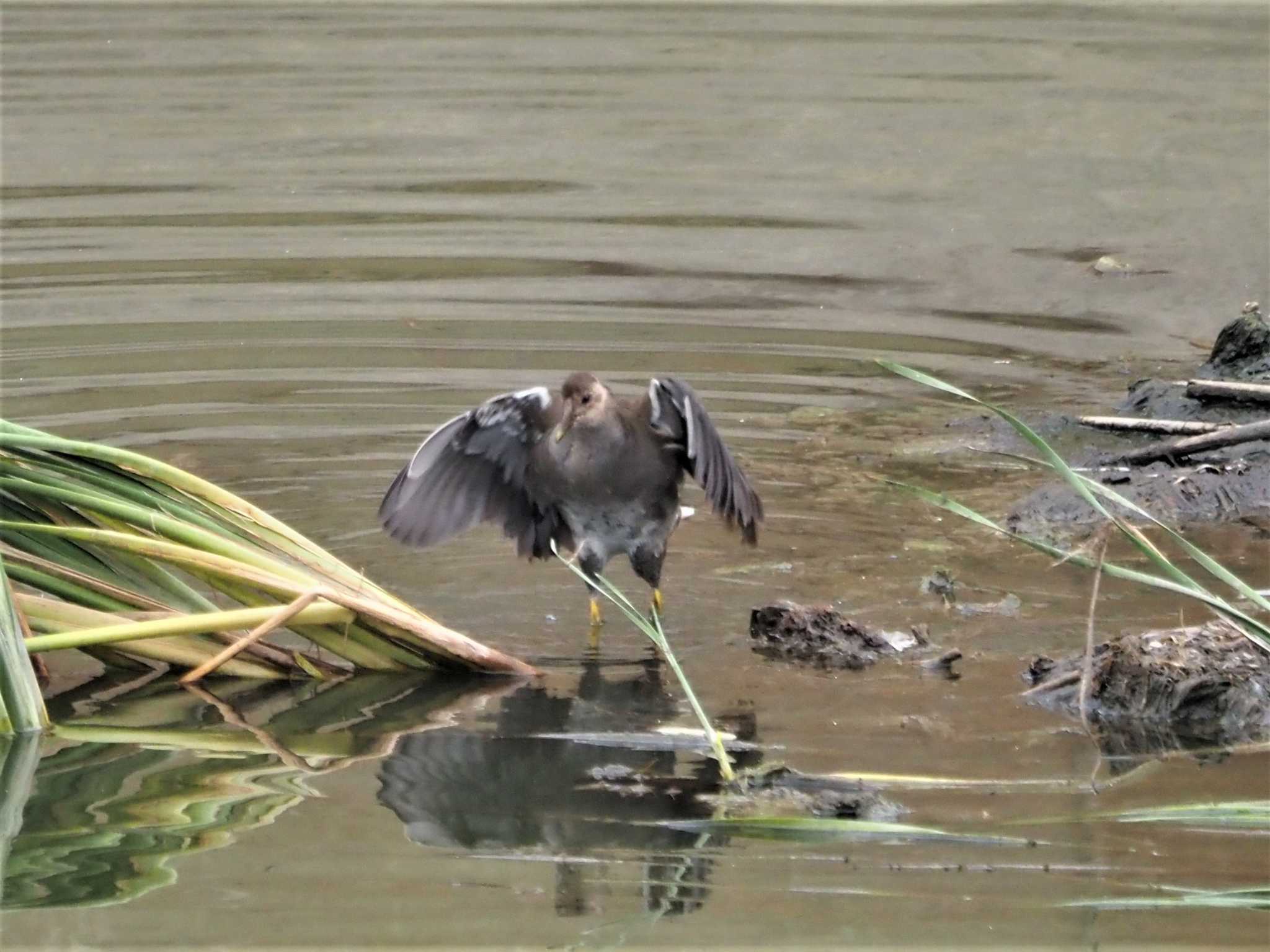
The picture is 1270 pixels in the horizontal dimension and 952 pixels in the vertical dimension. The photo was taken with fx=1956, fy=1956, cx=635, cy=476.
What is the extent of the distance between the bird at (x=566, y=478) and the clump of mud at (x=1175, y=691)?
121 centimetres

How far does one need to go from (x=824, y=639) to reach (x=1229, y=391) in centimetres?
259

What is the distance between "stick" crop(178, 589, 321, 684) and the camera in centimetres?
513

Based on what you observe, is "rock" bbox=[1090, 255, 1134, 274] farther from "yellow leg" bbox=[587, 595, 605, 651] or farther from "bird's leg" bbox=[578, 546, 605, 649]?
"yellow leg" bbox=[587, 595, 605, 651]

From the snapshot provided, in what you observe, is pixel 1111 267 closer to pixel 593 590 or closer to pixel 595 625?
pixel 595 625

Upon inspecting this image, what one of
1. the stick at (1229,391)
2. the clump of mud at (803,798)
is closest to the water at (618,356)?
the clump of mud at (803,798)

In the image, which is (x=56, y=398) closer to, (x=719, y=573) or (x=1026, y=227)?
(x=719, y=573)

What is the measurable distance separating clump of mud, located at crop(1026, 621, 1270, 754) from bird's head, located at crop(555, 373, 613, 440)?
1665mm

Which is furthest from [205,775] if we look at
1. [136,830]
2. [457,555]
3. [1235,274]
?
[1235,274]

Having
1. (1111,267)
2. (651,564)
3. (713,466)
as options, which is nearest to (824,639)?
(713,466)

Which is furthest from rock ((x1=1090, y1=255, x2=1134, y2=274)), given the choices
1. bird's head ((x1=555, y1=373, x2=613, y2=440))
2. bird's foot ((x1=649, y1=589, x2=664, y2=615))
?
bird's head ((x1=555, y1=373, x2=613, y2=440))

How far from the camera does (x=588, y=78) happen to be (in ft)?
46.7

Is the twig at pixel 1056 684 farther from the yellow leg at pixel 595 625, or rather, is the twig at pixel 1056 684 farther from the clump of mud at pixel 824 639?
the yellow leg at pixel 595 625

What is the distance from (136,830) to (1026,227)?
310 inches

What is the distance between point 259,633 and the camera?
5.16 meters
